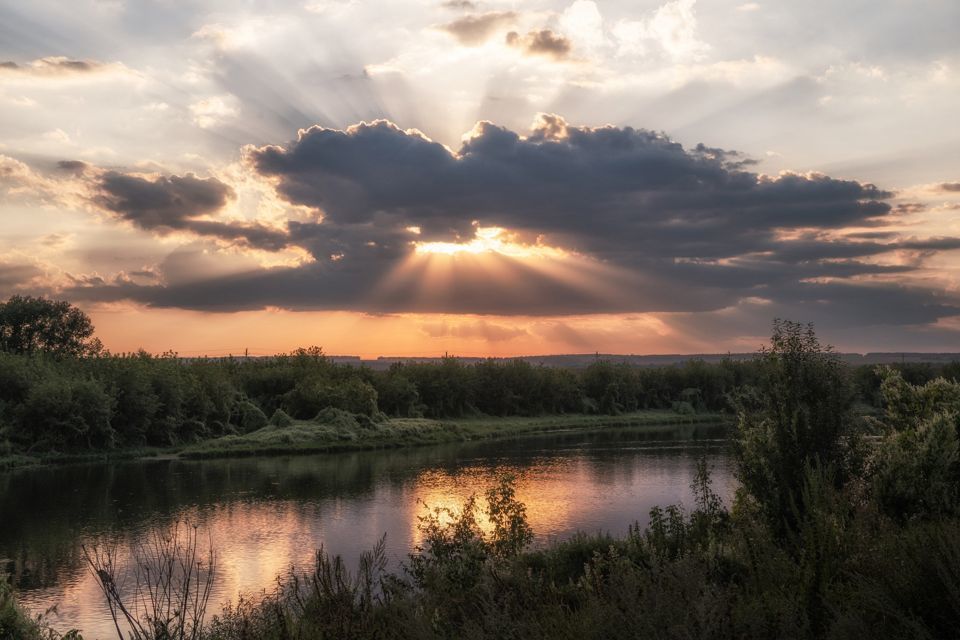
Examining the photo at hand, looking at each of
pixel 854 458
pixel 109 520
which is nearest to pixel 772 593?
pixel 854 458

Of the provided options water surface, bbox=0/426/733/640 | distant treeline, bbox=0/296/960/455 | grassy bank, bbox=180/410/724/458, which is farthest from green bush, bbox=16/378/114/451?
grassy bank, bbox=180/410/724/458

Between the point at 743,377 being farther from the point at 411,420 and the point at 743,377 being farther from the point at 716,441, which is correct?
the point at 411,420

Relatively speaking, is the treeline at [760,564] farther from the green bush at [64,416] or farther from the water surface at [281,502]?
the green bush at [64,416]

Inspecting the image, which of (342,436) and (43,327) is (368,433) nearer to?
(342,436)

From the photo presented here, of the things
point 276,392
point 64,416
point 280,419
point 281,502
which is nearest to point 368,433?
point 280,419

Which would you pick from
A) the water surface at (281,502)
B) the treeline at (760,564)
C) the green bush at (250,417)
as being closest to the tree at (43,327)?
the green bush at (250,417)

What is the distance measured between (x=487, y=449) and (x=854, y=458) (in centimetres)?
5610

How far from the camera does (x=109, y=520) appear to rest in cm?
3606

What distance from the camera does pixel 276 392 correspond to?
91875mm

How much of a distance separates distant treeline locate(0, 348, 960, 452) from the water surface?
734 cm

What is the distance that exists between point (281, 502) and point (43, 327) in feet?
281

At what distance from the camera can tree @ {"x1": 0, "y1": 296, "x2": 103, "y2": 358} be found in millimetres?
106438

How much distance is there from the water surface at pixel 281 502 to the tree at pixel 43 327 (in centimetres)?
6012

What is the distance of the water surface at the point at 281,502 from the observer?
2698 centimetres
